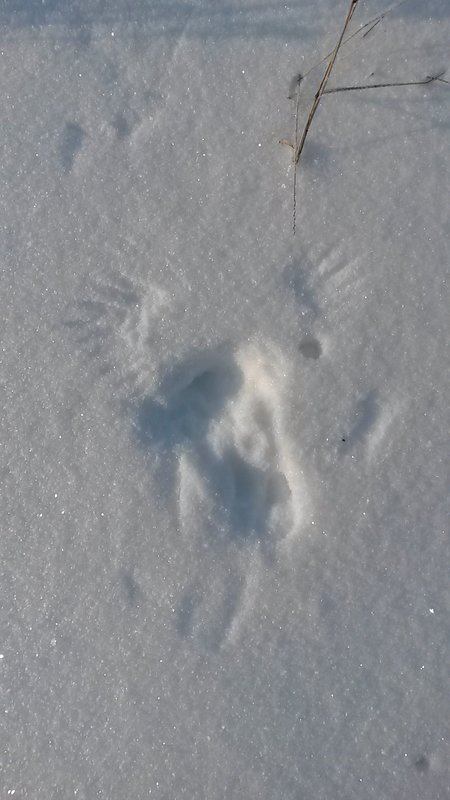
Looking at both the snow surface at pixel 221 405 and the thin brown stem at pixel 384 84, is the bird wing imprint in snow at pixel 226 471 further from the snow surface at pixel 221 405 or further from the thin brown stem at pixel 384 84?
the thin brown stem at pixel 384 84

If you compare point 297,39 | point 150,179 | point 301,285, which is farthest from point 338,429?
point 297,39

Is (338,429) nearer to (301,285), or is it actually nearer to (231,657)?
(301,285)

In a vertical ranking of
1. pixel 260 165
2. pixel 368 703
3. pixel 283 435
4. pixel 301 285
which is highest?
pixel 260 165

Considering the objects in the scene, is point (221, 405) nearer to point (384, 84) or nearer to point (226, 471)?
point (226, 471)

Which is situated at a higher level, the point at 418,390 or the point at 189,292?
the point at 189,292

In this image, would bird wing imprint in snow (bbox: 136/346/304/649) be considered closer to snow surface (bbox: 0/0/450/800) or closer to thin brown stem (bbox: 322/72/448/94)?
snow surface (bbox: 0/0/450/800)

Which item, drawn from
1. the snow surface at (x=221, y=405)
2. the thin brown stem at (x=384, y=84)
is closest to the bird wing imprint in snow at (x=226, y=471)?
the snow surface at (x=221, y=405)

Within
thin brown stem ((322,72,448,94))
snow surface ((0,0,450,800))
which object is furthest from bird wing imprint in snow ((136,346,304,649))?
thin brown stem ((322,72,448,94))

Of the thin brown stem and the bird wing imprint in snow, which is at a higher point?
the thin brown stem
